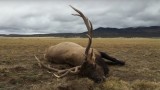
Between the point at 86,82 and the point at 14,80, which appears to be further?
the point at 14,80

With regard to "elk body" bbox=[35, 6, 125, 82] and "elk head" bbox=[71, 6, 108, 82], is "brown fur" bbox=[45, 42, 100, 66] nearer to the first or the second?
"elk body" bbox=[35, 6, 125, 82]

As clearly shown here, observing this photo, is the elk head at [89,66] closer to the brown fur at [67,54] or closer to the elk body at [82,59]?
the elk body at [82,59]

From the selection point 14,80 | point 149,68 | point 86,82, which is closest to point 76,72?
point 86,82

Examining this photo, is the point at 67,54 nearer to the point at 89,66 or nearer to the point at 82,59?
the point at 82,59

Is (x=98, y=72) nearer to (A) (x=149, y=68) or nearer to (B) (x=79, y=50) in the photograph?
(B) (x=79, y=50)

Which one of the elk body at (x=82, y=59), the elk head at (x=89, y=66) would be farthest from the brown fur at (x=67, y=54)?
the elk head at (x=89, y=66)

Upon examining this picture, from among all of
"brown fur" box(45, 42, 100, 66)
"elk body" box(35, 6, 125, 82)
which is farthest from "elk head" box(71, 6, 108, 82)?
"brown fur" box(45, 42, 100, 66)

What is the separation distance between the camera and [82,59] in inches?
513

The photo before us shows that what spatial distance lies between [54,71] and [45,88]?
66.3 inches

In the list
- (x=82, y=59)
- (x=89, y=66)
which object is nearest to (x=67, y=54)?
(x=82, y=59)

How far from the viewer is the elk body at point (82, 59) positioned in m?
11.2

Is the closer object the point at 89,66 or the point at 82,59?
the point at 89,66

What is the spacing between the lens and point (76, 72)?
11125 mm

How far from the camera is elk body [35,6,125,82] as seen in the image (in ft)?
36.8
